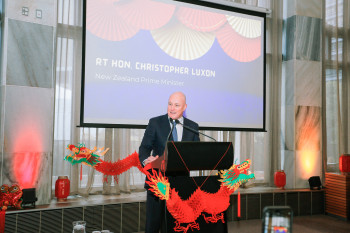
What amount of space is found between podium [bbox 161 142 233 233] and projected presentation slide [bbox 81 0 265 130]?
6.78ft

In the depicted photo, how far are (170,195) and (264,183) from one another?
3606 millimetres

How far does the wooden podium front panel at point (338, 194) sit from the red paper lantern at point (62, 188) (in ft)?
11.6

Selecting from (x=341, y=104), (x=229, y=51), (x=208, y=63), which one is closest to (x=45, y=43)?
(x=208, y=63)

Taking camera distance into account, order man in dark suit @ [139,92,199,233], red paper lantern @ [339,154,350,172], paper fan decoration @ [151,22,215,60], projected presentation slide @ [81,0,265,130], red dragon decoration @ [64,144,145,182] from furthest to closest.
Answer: red paper lantern @ [339,154,350,172], paper fan decoration @ [151,22,215,60], projected presentation slide @ [81,0,265,130], red dragon decoration @ [64,144,145,182], man in dark suit @ [139,92,199,233]

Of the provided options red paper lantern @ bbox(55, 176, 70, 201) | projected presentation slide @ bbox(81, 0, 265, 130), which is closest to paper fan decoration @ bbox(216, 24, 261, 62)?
projected presentation slide @ bbox(81, 0, 265, 130)

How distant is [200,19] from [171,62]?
721 millimetres

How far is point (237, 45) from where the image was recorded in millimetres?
4344

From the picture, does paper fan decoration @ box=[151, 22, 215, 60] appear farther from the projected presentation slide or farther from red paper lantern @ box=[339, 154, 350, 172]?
red paper lantern @ box=[339, 154, 350, 172]

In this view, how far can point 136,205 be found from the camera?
11.6 feet

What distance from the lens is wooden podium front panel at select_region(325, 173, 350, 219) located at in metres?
4.25

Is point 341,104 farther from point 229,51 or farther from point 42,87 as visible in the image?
point 42,87

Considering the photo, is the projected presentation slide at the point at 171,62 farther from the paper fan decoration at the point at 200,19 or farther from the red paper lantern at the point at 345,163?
the red paper lantern at the point at 345,163

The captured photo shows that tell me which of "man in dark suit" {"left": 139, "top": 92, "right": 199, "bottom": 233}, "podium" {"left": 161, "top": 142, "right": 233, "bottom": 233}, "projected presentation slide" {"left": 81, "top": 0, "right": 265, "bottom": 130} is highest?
"projected presentation slide" {"left": 81, "top": 0, "right": 265, "bottom": 130}

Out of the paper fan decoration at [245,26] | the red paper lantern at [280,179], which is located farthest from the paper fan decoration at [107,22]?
the red paper lantern at [280,179]
